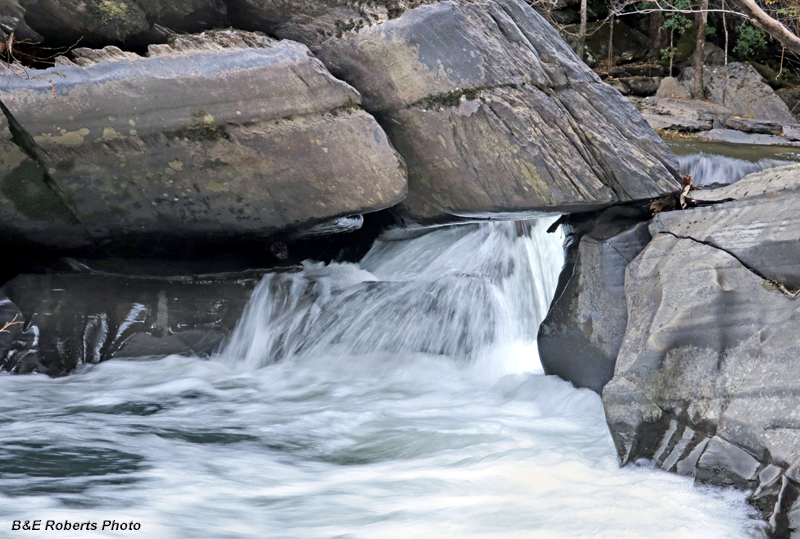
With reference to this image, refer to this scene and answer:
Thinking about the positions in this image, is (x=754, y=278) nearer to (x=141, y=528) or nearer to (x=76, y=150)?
(x=141, y=528)

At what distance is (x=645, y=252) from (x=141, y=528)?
335 cm

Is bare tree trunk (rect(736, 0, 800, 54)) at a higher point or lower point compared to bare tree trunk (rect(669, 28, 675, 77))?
lower

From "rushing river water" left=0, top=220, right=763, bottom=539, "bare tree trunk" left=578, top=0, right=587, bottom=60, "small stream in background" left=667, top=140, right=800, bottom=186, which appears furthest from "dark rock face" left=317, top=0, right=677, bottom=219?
"bare tree trunk" left=578, top=0, right=587, bottom=60

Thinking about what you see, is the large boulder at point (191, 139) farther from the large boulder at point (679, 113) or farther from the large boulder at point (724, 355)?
the large boulder at point (679, 113)

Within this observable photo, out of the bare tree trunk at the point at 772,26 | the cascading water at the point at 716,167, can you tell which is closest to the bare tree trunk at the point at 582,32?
the cascading water at the point at 716,167

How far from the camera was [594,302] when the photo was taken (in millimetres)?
4492

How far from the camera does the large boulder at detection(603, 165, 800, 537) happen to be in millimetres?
2842

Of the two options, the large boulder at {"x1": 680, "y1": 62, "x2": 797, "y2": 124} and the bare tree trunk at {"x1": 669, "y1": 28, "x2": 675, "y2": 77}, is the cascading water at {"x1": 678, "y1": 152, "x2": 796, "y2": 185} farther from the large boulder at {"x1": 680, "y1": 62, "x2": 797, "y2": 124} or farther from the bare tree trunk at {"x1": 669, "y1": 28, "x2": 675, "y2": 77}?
the bare tree trunk at {"x1": 669, "y1": 28, "x2": 675, "y2": 77}

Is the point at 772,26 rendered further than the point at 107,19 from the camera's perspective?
Yes

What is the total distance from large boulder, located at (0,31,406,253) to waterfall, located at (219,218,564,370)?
1.10m

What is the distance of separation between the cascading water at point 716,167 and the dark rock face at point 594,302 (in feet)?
13.7

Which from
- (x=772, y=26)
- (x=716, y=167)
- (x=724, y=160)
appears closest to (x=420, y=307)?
(x=772, y=26)

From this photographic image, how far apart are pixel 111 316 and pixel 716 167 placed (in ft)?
25.7

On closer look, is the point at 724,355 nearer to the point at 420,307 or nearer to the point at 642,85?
the point at 420,307
